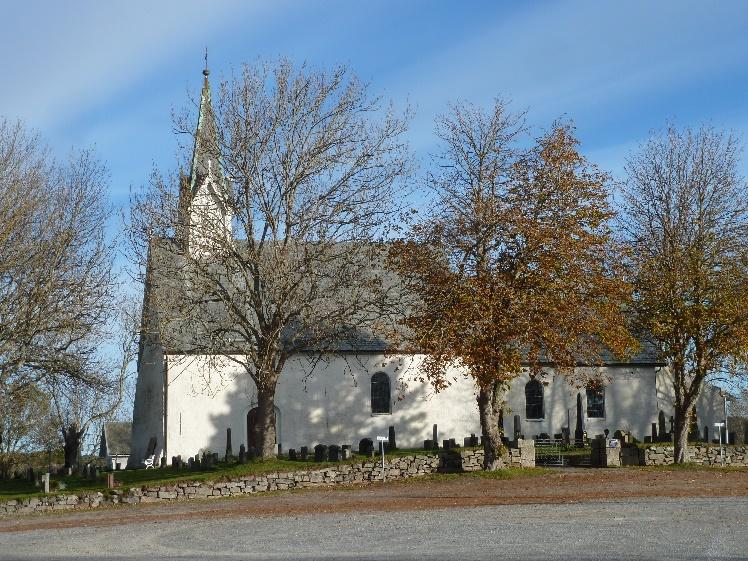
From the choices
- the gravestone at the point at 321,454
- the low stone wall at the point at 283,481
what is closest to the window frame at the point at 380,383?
the low stone wall at the point at 283,481

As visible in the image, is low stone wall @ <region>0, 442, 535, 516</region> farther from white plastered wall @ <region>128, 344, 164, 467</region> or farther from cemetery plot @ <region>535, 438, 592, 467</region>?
white plastered wall @ <region>128, 344, 164, 467</region>

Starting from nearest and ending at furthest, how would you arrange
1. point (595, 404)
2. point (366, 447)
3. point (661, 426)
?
point (366, 447) < point (661, 426) < point (595, 404)

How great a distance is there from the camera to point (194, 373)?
135 feet

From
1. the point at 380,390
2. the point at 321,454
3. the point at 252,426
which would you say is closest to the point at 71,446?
the point at 252,426

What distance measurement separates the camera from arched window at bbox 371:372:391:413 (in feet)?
142

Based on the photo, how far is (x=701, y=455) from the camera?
3622cm

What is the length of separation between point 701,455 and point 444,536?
21.3 m

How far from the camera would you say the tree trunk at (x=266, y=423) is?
1254 inches

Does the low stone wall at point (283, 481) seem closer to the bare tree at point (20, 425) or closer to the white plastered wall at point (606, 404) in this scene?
the bare tree at point (20, 425)

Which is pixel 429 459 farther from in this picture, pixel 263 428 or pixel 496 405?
pixel 263 428

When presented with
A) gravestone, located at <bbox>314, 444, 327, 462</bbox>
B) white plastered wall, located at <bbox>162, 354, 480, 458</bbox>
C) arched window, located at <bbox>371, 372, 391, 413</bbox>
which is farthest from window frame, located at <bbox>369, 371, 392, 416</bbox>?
gravestone, located at <bbox>314, 444, 327, 462</bbox>

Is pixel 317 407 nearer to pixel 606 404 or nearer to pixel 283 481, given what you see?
pixel 283 481

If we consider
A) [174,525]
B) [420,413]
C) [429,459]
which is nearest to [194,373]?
[420,413]

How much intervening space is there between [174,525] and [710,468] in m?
19.8
